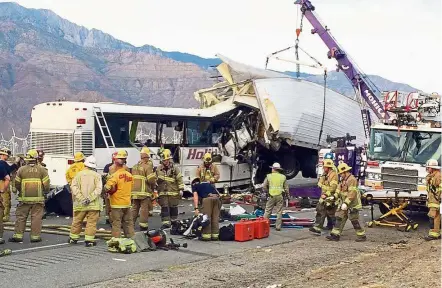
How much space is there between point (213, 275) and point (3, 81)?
345 feet

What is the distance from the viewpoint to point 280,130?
19047 mm

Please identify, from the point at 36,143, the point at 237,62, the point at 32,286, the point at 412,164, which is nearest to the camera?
the point at 32,286

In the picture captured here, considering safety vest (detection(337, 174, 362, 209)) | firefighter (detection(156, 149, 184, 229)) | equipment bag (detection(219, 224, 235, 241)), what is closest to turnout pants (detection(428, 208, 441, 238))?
safety vest (detection(337, 174, 362, 209))

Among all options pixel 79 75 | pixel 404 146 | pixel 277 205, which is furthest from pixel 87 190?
pixel 79 75

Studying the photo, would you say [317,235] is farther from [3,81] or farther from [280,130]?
[3,81]

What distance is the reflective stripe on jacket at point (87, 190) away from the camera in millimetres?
10875

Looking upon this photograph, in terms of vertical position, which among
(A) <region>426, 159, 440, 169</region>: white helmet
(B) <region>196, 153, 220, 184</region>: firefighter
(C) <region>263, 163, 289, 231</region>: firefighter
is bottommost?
(C) <region>263, 163, 289, 231</region>: firefighter

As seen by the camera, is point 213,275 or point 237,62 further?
point 237,62

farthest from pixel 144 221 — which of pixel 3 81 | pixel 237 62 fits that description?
pixel 3 81

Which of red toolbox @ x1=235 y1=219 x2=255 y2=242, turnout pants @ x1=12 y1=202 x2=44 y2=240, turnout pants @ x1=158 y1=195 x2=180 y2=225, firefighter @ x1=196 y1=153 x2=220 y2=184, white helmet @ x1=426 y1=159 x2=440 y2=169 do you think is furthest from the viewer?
turnout pants @ x1=158 y1=195 x2=180 y2=225

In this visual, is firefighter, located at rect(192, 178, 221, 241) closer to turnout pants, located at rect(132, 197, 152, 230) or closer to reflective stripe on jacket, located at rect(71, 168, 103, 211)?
turnout pants, located at rect(132, 197, 152, 230)

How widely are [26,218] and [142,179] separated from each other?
2.46 meters

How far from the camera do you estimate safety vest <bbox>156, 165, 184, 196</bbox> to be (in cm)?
1349

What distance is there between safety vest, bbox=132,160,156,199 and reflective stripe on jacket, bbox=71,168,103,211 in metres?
1.67
